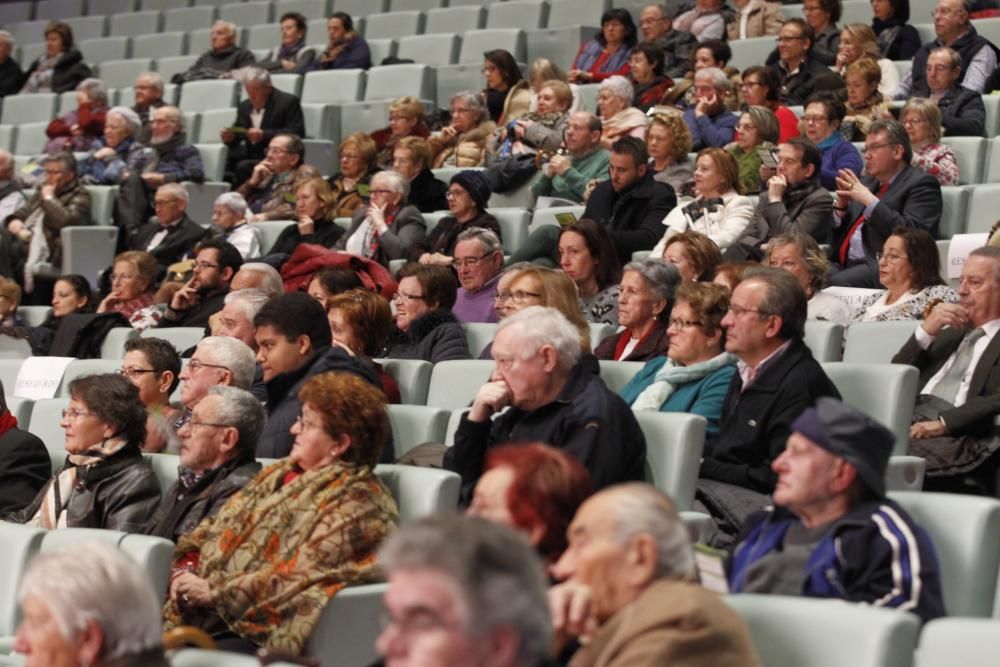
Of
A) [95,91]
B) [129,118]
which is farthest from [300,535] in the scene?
[95,91]

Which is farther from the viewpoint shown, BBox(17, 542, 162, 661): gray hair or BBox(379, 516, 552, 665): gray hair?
BBox(17, 542, 162, 661): gray hair

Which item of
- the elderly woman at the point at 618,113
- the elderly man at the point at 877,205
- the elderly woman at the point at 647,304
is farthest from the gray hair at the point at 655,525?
the elderly woman at the point at 618,113

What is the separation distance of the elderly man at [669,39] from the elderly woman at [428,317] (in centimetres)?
329

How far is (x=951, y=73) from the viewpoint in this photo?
22.9ft

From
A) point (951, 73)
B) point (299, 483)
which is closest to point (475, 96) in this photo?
point (951, 73)

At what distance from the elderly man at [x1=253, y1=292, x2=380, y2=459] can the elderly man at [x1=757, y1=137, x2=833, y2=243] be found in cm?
187

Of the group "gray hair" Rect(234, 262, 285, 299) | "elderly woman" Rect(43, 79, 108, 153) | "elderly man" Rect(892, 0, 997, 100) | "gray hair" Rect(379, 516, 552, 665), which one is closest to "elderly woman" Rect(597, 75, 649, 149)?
"elderly man" Rect(892, 0, 997, 100)

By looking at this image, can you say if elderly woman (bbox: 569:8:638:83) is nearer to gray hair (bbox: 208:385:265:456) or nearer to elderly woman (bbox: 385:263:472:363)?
elderly woman (bbox: 385:263:472:363)

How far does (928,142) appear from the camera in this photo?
6457 millimetres

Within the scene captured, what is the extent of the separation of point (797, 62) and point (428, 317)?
9.90ft

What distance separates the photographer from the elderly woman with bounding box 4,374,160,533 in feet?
13.8

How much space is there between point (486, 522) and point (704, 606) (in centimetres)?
44

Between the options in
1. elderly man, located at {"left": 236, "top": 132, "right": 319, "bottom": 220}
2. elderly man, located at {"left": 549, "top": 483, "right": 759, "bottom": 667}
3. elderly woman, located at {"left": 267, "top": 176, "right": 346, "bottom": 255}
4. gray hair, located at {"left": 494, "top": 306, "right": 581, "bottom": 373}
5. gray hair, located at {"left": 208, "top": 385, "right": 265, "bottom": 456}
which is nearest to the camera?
elderly man, located at {"left": 549, "top": 483, "right": 759, "bottom": 667}

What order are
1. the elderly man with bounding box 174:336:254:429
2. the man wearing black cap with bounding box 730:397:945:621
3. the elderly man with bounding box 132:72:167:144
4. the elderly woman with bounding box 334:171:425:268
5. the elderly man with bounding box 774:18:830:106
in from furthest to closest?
the elderly man with bounding box 132:72:167:144 → the elderly man with bounding box 774:18:830:106 → the elderly woman with bounding box 334:171:425:268 → the elderly man with bounding box 174:336:254:429 → the man wearing black cap with bounding box 730:397:945:621
